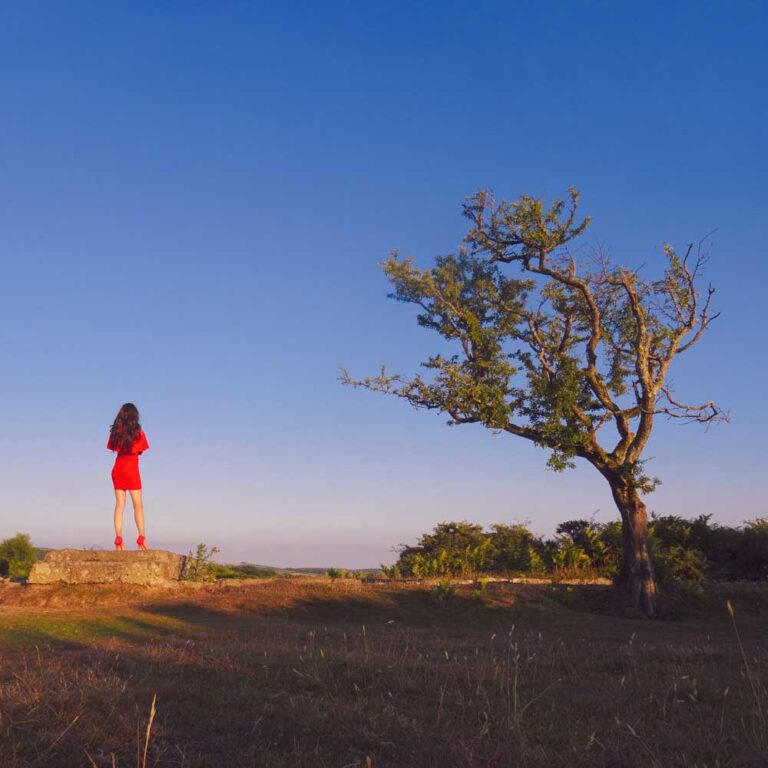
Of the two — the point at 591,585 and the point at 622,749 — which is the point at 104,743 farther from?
the point at 591,585

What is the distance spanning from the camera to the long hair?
15162 millimetres

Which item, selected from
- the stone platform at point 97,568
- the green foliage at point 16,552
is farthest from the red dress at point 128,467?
the green foliage at point 16,552

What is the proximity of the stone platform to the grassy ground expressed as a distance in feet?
12.1

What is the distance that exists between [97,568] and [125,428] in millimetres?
3069

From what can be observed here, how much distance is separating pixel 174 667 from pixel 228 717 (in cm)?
202

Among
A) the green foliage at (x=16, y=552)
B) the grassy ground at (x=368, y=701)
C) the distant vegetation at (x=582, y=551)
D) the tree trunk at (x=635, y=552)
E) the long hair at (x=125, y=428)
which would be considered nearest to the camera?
the grassy ground at (x=368, y=701)

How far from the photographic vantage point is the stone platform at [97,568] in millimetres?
15570

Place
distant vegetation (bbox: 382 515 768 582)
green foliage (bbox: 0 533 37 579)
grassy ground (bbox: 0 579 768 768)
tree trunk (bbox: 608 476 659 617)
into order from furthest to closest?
green foliage (bbox: 0 533 37 579), distant vegetation (bbox: 382 515 768 582), tree trunk (bbox: 608 476 659 617), grassy ground (bbox: 0 579 768 768)

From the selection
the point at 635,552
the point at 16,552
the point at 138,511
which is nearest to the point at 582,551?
the point at 635,552

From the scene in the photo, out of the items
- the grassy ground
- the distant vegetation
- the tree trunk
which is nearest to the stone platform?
the grassy ground

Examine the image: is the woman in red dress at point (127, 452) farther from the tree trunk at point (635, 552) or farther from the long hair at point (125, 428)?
the tree trunk at point (635, 552)

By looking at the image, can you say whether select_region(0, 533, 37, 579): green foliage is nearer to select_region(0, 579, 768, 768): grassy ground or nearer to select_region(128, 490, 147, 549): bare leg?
select_region(128, 490, 147, 549): bare leg

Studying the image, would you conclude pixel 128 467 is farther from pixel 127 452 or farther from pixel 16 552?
pixel 16 552

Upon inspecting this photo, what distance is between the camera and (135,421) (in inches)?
604
